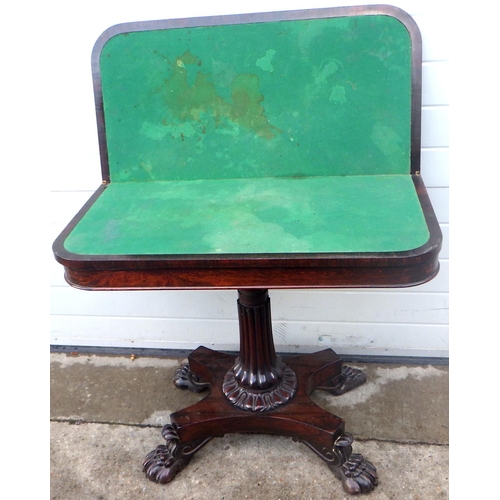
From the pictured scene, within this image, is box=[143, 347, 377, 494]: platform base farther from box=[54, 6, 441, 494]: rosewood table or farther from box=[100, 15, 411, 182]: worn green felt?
box=[100, 15, 411, 182]: worn green felt

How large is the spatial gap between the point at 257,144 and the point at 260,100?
0.49 ft

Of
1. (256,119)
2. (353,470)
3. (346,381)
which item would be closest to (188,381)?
(346,381)

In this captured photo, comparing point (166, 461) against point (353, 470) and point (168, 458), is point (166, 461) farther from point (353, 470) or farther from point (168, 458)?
point (353, 470)

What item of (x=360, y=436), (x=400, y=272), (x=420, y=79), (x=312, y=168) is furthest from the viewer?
(x=360, y=436)

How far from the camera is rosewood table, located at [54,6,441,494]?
62.4 inches

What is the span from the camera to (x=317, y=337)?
2.32 metres

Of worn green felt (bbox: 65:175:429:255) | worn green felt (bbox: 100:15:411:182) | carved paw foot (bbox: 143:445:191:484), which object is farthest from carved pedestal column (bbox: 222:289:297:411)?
worn green felt (bbox: 100:15:411:182)

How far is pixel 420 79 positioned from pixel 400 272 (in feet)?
2.54

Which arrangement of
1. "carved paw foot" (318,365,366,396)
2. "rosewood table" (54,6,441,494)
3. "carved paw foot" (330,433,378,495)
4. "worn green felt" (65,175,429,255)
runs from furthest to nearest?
"carved paw foot" (318,365,366,396) < "carved paw foot" (330,433,378,495) < "rosewood table" (54,6,441,494) < "worn green felt" (65,175,429,255)

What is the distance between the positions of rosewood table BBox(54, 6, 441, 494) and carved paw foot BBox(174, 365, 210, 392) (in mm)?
255

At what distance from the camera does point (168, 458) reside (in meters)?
1.80
